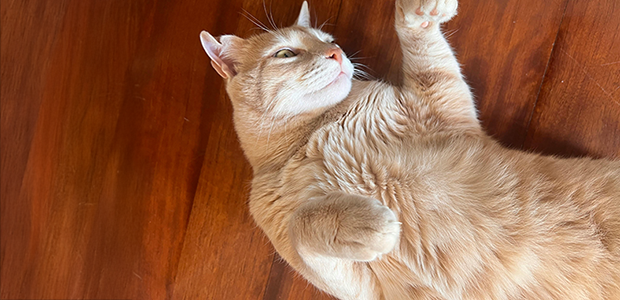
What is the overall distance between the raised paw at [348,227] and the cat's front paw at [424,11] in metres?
0.64

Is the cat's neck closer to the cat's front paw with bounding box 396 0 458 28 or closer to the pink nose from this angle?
the pink nose

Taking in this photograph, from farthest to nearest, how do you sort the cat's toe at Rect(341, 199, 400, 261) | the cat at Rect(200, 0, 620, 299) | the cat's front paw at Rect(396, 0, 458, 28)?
1. the cat's front paw at Rect(396, 0, 458, 28)
2. the cat at Rect(200, 0, 620, 299)
3. the cat's toe at Rect(341, 199, 400, 261)

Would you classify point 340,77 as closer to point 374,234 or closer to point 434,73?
point 434,73

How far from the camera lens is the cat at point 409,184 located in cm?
97

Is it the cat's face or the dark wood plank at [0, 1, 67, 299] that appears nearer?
the cat's face

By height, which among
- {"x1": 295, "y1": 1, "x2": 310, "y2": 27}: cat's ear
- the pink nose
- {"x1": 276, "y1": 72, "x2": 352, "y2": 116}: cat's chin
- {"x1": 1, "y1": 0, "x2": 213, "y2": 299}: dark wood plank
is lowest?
{"x1": 1, "y1": 0, "x2": 213, "y2": 299}: dark wood plank

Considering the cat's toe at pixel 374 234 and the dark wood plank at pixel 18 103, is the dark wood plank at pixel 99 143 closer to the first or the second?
the dark wood plank at pixel 18 103

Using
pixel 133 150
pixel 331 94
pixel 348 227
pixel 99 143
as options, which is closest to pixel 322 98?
pixel 331 94

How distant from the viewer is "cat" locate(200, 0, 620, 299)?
97 cm

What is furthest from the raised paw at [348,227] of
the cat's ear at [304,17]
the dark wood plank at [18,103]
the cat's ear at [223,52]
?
the dark wood plank at [18,103]

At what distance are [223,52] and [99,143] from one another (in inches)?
29.7

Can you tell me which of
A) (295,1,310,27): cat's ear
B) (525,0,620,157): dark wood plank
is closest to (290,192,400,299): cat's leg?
(295,1,310,27): cat's ear

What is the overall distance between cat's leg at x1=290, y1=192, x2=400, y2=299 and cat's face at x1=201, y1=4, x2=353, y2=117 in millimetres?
348

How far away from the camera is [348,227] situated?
82 cm
